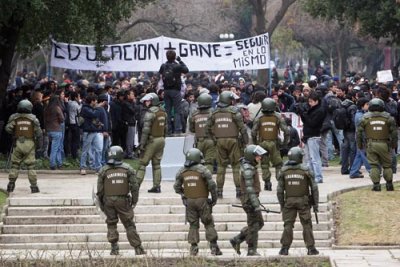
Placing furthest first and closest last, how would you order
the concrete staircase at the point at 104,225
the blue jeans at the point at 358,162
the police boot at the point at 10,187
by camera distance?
the blue jeans at the point at 358,162 < the police boot at the point at 10,187 < the concrete staircase at the point at 104,225

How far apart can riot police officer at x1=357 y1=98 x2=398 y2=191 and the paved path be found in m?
0.98

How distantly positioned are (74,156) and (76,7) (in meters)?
3.78

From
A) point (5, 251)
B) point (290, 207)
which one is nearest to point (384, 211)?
point (290, 207)

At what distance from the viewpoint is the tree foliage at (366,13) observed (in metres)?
40.6

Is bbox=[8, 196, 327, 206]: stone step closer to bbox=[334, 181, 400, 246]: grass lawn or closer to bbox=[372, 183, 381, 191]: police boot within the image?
bbox=[334, 181, 400, 246]: grass lawn

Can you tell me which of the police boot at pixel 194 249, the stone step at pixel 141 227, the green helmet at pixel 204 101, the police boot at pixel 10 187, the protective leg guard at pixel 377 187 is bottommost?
the police boot at pixel 194 249

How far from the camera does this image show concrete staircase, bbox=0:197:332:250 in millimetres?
22844

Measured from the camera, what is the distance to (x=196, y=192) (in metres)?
20.4

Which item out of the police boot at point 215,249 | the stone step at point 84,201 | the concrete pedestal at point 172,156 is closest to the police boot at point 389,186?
the stone step at point 84,201

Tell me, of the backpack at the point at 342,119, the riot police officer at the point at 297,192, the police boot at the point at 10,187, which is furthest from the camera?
the backpack at the point at 342,119

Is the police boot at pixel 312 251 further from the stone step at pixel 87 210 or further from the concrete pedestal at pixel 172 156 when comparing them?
the concrete pedestal at pixel 172 156

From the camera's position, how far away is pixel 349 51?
85.4 m

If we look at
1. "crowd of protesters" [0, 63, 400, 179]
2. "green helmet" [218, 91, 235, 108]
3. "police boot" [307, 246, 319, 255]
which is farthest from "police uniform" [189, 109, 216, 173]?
"police boot" [307, 246, 319, 255]

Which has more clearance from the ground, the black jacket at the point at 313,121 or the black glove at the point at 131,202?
the black jacket at the point at 313,121
